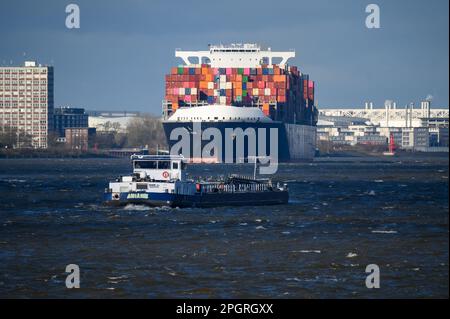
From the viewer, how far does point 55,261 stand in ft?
167

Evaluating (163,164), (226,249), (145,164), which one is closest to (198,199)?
(163,164)

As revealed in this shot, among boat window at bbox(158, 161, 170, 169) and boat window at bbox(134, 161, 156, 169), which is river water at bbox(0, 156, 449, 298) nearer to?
boat window at bbox(134, 161, 156, 169)

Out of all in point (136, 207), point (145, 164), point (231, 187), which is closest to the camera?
point (136, 207)

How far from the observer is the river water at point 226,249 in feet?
143

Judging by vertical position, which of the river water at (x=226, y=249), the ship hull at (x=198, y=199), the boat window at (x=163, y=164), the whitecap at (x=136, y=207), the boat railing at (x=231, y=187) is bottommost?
the river water at (x=226, y=249)

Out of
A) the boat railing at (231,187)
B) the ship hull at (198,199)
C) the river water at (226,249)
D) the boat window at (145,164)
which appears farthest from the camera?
the boat railing at (231,187)

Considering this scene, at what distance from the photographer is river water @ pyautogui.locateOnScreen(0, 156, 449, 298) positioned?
143ft

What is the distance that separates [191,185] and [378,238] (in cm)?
2080

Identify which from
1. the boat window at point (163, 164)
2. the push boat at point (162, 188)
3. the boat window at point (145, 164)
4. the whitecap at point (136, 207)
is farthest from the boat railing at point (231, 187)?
the whitecap at point (136, 207)

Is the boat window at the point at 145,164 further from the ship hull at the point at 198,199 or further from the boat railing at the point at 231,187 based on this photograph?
the boat railing at the point at 231,187

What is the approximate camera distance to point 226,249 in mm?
55500

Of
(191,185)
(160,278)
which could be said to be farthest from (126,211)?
(160,278)

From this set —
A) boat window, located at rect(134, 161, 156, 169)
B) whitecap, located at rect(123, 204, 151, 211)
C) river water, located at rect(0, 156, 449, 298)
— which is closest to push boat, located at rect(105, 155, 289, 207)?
boat window, located at rect(134, 161, 156, 169)

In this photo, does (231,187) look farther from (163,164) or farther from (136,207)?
(136,207)
